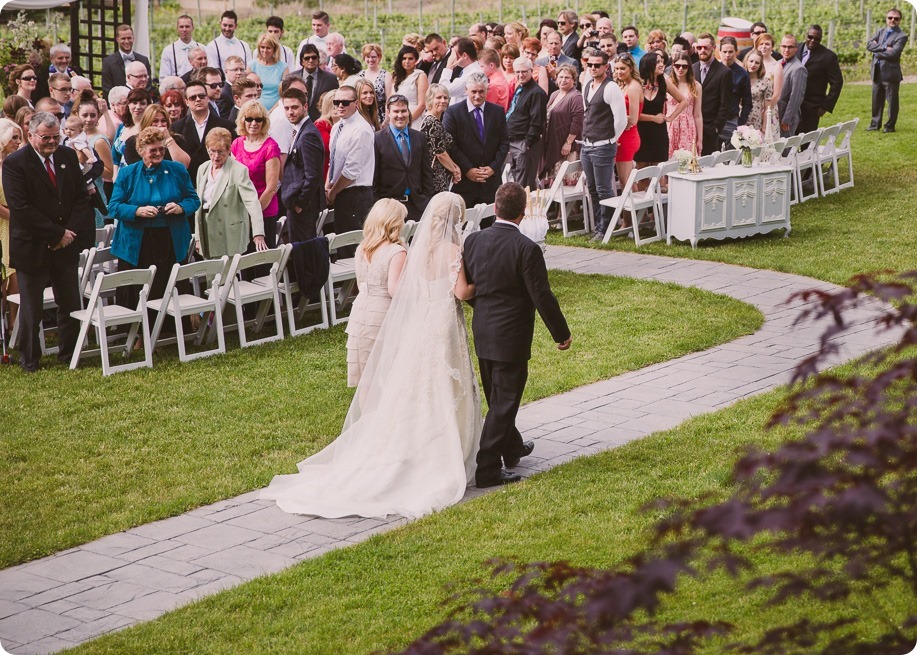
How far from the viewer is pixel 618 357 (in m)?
9.87

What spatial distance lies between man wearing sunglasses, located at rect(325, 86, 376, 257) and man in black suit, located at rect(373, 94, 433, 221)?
0.56 feet

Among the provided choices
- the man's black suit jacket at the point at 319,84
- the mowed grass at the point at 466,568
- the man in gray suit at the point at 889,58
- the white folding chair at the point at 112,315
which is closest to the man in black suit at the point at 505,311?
the mowed grass at the point at 466,568

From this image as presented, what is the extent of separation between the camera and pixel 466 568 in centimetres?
610

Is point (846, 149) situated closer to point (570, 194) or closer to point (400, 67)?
point (570, 194)

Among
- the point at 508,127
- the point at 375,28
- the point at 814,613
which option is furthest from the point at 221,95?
the point at 375,28

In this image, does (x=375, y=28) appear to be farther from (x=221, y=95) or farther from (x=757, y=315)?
(x=757, y=315)

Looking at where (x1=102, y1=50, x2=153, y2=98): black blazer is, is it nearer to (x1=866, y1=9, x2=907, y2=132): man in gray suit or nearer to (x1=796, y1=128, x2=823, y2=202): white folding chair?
(x1=796, y1=128, x2=823, y2=202): white folding chair

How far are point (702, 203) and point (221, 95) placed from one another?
555 cm

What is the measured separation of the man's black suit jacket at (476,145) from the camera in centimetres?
1267

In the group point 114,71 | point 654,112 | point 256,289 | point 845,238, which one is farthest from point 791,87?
point 114,71

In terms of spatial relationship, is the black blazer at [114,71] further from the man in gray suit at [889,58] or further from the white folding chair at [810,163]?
the man in gray suit at [889,58]

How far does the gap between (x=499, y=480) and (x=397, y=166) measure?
497 centimetres

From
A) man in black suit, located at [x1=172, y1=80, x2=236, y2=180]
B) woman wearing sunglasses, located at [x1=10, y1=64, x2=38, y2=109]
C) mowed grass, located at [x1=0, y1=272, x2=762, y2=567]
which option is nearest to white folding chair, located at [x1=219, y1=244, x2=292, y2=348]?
mowed grass, located at [x1=0, y1=272, x2=762, y2=567]

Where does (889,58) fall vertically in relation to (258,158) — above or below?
above
